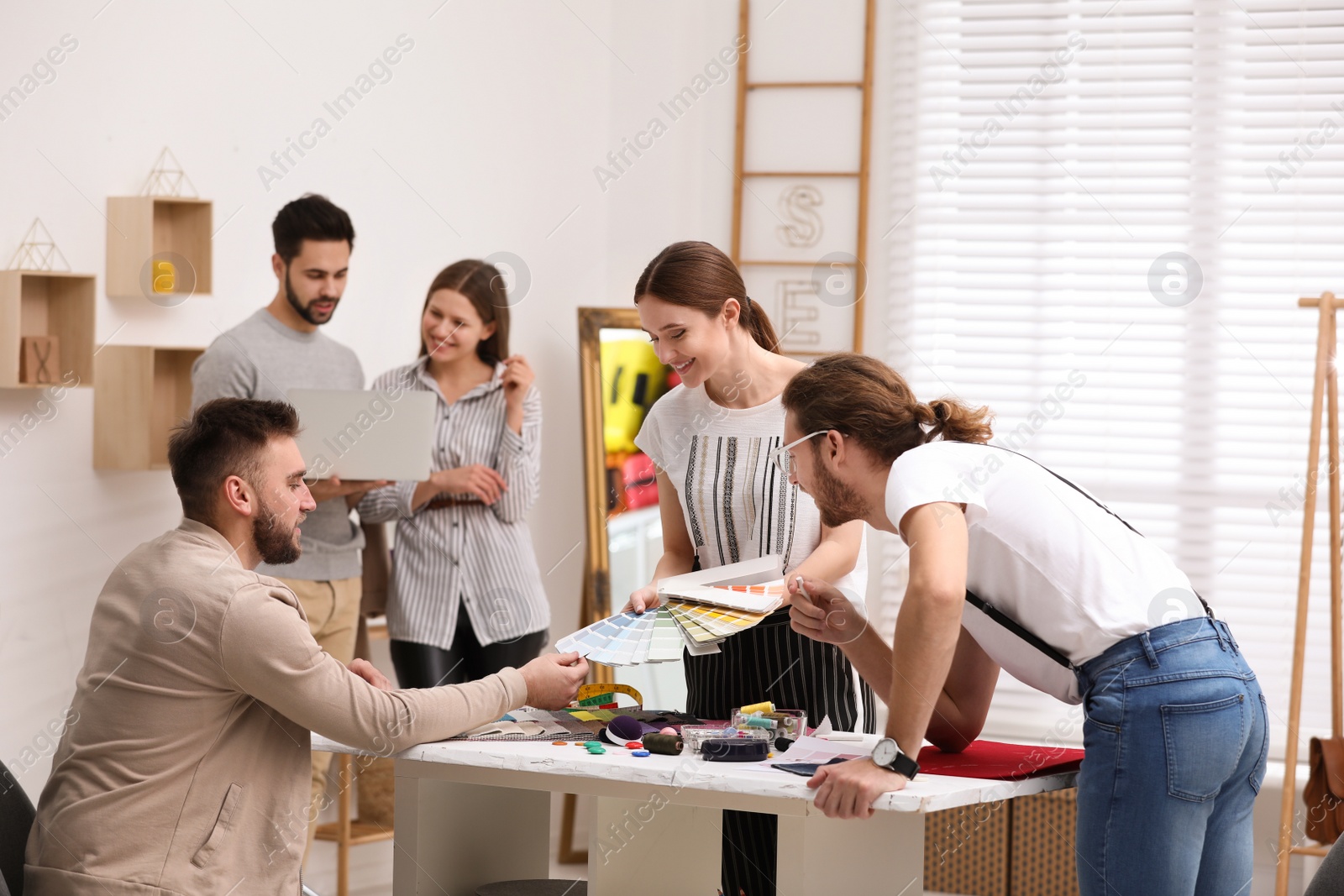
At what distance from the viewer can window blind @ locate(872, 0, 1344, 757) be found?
405 centimetres

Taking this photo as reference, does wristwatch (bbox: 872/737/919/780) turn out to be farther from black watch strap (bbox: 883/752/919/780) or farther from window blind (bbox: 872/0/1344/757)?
window blind (bbox: 872/0/1344/757)

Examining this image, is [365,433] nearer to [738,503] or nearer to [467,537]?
[467,537]

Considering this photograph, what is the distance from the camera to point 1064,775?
6.25 feet

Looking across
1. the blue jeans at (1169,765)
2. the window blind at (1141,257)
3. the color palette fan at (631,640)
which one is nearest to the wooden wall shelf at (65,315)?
the color palette fan at (631,640)

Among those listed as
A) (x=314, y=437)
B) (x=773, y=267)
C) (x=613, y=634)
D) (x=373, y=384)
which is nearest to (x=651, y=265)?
(x=613, y=634)

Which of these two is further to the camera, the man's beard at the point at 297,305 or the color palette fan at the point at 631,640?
the man's beard at the point at 297,305

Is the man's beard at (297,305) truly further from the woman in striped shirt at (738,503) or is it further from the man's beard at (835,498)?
the man's beard at (835,498)

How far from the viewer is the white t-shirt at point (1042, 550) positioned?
1.73 meters

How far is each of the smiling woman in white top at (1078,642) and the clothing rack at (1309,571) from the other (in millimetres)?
1959

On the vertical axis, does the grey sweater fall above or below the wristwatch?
above

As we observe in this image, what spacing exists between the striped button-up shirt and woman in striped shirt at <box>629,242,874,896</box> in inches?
39.6

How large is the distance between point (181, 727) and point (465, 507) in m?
1.65

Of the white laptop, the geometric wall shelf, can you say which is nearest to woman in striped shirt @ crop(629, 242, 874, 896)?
the white laptop

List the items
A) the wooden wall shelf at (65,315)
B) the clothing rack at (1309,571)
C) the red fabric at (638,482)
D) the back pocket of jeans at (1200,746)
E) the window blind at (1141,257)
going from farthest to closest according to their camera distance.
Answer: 1. the red fabric at (638,482)
2. the window blind at (1141,257)
3. the clothing rack at (1309,571)
4. the wooden wall shelf at (65,315)
5. the back pocket of jeans at (1200,746)
